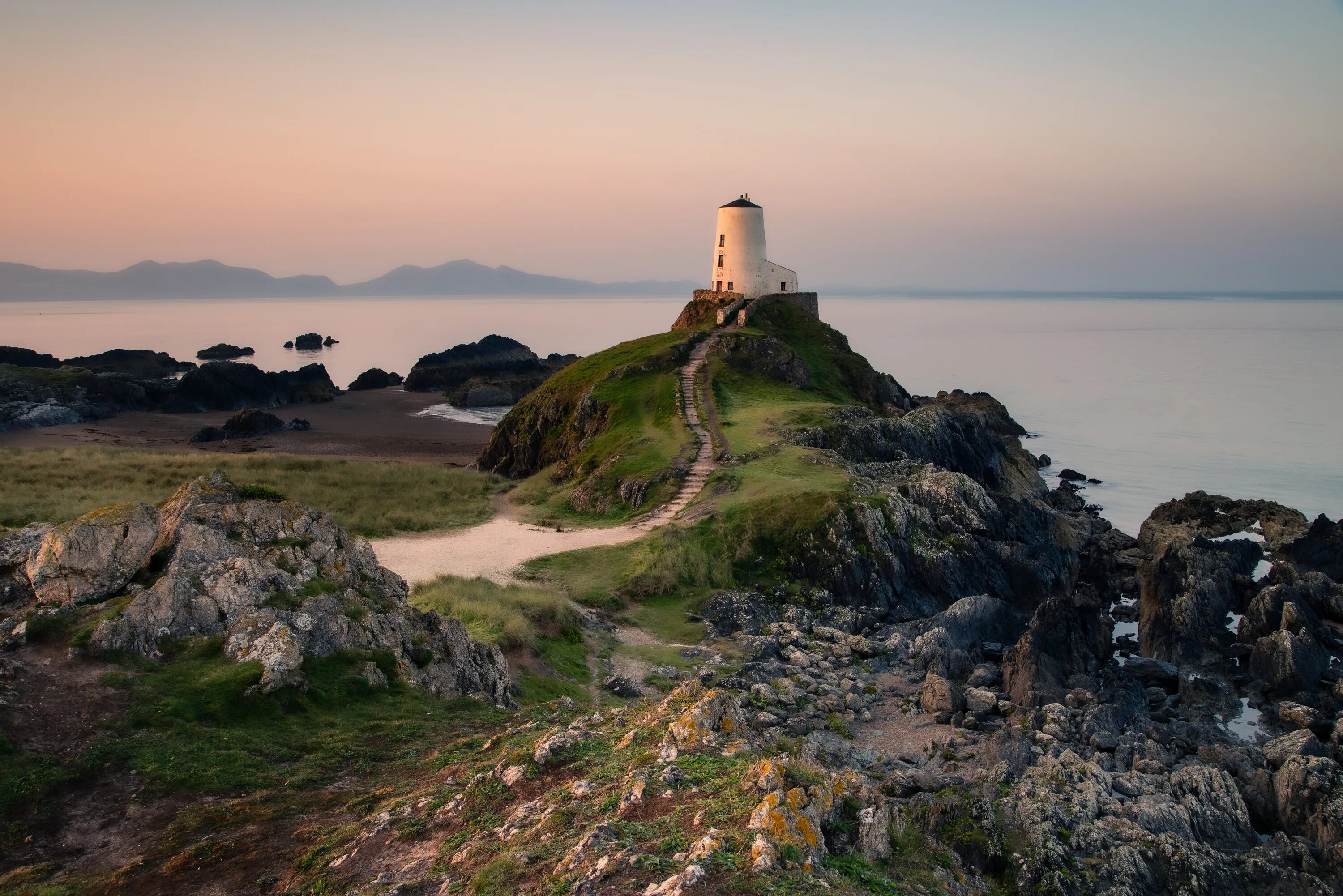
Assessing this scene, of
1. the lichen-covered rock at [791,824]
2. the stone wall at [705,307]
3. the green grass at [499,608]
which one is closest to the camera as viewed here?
the lichen-covered rock at [791,824]

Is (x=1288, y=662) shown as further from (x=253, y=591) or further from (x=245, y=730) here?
(x=253, y=591)

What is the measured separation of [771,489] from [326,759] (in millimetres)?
22654

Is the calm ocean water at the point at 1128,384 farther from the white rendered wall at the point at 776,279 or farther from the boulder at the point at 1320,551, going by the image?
the white rendered wall at the point at 776,279

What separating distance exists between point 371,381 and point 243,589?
94.0 meters

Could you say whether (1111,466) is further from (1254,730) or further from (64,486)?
(64,486)

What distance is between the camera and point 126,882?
11.7 meters

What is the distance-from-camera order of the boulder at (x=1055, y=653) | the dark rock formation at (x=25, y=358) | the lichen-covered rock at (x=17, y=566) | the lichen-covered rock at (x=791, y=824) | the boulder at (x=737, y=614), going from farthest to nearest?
the dark rock formation at (x=25, y=358), the boulder at (x=737, y=614), the boulder at (x=1055, y=653), the lichen-covered rock at (x=17, y=566), the lichen-covered rock at (x=791, y=824)

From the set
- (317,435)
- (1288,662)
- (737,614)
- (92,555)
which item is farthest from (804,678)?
(317,435)

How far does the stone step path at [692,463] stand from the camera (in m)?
36.4

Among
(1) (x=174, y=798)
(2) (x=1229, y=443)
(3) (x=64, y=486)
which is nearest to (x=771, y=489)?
(1) (x=174, y=798)

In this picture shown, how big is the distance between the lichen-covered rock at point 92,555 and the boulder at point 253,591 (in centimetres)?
2

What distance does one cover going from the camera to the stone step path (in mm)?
36388

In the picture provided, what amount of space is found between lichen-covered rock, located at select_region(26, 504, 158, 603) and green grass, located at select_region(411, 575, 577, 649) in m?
6.76

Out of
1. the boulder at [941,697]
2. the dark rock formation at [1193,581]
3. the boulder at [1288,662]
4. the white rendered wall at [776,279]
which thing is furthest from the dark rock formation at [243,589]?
the white rendered wall at [776,279]
